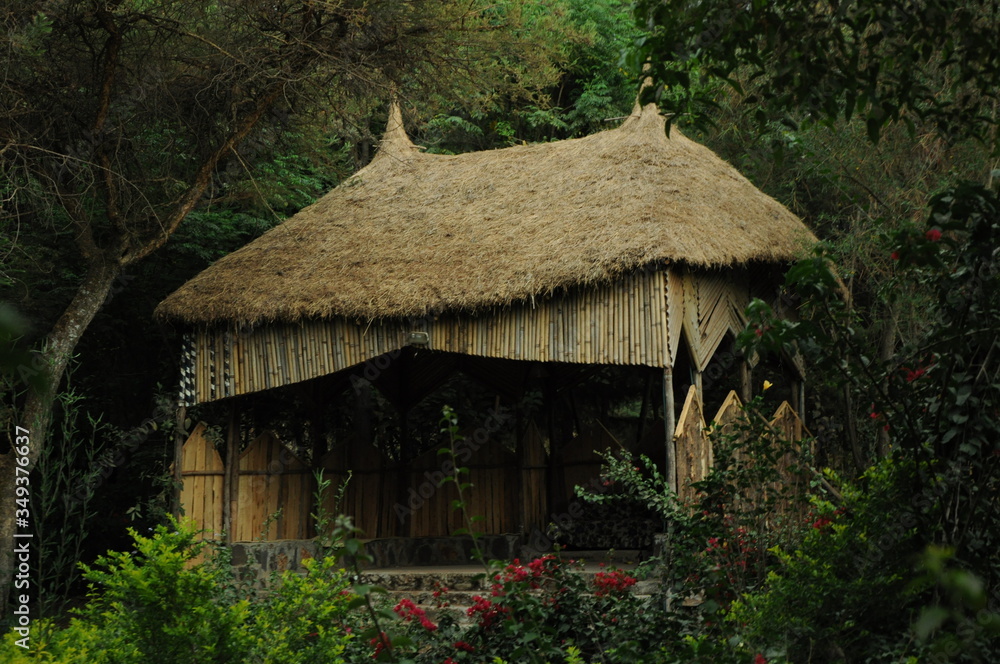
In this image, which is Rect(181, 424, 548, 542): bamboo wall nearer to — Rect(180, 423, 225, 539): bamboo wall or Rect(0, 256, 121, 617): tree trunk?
Rect(180, 423, 225, 539): bamboo wall

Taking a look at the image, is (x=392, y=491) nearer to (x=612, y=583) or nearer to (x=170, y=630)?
(x=612, y=583)

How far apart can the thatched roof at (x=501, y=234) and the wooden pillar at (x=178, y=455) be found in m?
0.93

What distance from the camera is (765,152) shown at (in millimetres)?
14461

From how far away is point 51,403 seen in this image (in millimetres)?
8047

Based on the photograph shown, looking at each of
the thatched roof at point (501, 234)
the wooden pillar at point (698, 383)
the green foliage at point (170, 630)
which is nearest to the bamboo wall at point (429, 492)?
the thatched roof at point (501, 234)

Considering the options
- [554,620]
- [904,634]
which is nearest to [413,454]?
[554,620]

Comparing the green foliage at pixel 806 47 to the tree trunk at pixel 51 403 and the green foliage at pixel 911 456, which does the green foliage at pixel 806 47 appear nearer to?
the green foliage at pixel 911 456

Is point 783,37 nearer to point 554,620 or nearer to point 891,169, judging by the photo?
point 554,620

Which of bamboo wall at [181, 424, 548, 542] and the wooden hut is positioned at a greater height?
the wooden hut

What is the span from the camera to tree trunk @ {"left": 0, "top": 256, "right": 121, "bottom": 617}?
8.21m

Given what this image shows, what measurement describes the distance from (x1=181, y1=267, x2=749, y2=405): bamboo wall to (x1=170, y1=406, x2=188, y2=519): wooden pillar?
0.65ft

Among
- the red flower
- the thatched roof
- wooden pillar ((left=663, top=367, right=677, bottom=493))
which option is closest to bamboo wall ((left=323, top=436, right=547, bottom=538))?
the thatched roof

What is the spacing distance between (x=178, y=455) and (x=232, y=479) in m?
0.62

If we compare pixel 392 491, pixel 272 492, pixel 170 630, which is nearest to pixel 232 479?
pixel 272 492
